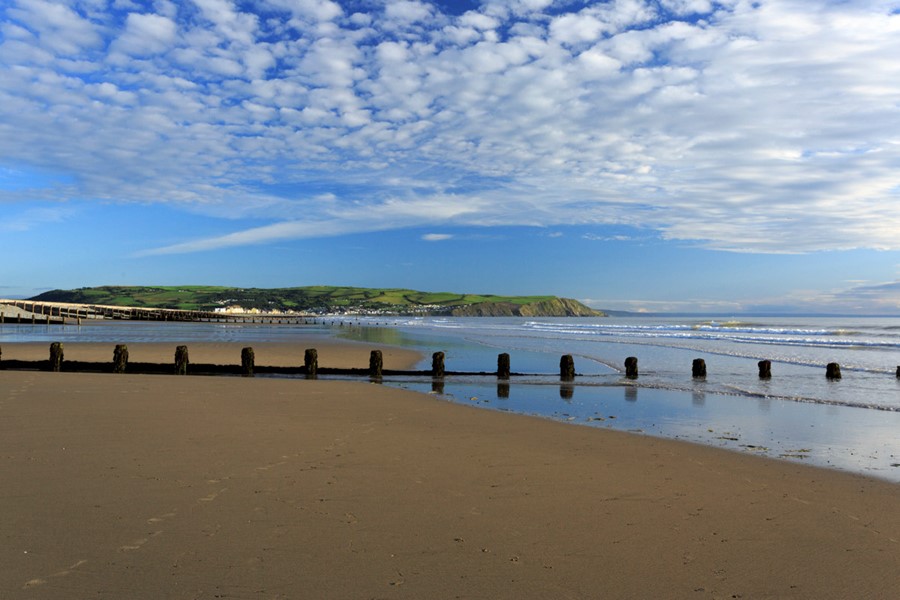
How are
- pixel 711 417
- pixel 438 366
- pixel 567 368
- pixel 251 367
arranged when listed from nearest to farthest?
1. pixel 711 417
2. pixel 251 367
3. pixel 438 366
4. pixel 567 368

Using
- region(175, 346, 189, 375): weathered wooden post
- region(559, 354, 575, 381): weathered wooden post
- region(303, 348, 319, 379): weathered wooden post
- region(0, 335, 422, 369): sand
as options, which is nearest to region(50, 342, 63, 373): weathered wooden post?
region(175, 346, 189, 375): weathered wooden post

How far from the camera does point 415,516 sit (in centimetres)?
541

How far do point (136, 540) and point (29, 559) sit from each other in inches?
25.7

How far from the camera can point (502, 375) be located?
1922 centimetres

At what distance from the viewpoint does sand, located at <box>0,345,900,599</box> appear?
13.5ft

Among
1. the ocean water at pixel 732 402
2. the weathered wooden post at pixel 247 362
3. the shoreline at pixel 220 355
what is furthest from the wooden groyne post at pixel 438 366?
the weathered wooden post at pixel 247 362

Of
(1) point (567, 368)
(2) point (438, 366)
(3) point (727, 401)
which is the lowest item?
(3) point (727, 401)

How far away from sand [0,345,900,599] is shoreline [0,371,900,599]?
0.02 m

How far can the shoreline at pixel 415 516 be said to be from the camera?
13.5 ft

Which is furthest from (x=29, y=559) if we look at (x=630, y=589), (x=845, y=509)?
(x=845, y=509)

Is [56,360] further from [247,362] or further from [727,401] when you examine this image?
[727,401]

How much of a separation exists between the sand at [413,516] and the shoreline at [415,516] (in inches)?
0.8

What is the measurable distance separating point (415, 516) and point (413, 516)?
0.02m

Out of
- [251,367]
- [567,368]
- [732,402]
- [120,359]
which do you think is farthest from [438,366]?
[120,359]
